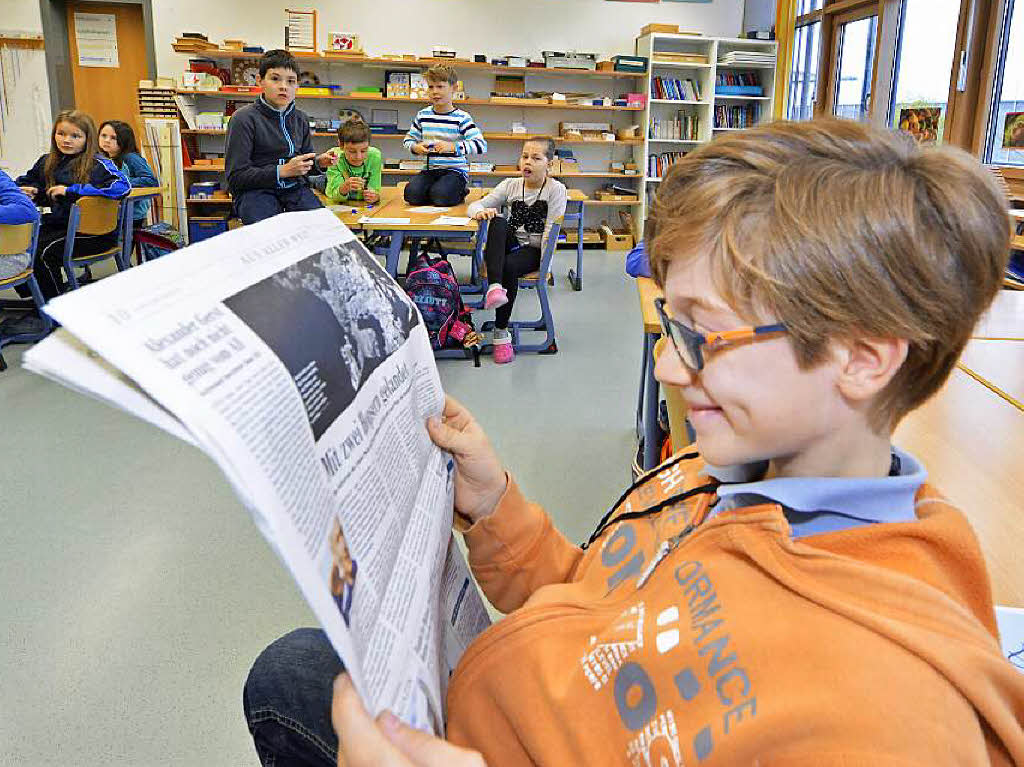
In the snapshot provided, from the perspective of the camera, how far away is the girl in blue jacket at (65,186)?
4598 mm

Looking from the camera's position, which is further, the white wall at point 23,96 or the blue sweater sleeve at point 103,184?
the white wall at point 23,96

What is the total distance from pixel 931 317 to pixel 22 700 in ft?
5.77

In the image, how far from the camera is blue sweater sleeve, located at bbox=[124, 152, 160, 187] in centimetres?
576

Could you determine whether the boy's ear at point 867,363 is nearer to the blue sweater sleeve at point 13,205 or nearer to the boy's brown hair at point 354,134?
the blue sweater sleeve at point 13,205

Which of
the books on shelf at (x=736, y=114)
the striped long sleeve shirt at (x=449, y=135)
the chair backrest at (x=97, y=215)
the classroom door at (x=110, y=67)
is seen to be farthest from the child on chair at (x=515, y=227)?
the classroom door at (x=110, y=67)

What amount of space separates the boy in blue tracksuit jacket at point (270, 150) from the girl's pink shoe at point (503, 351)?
4.82ft

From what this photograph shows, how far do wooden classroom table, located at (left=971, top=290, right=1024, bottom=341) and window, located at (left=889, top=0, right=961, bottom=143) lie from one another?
341 centimetres

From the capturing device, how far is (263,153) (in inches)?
177

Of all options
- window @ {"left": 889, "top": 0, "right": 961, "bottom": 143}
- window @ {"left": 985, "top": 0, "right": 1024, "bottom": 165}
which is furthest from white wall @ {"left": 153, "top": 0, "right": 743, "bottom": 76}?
window @ {"left": 985, "top": 0, "right": 1024, "bottom": 165}

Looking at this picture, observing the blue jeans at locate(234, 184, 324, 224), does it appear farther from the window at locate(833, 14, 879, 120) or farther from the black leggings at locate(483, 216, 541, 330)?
the window at locate(833, 14, 879, 120)

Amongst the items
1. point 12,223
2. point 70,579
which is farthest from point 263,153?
point 70,579

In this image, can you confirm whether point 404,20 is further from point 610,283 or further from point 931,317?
point 931,317

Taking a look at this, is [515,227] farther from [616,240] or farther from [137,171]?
[616,240]

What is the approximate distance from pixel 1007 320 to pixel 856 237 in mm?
1864
